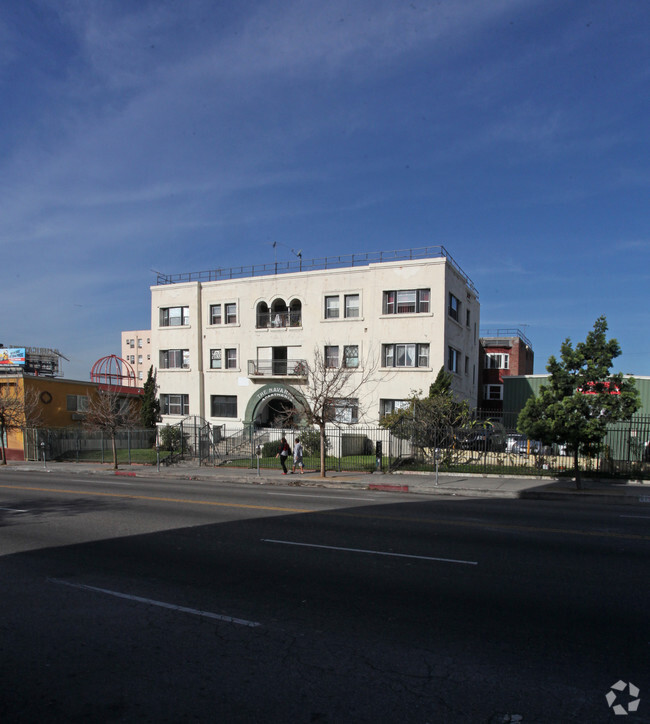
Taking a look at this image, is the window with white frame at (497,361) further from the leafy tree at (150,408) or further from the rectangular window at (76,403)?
the rectangular window at (76,403)

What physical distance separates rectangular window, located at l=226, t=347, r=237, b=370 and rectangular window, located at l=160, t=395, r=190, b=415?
A: 12.9ft

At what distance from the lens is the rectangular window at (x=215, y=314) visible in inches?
1556

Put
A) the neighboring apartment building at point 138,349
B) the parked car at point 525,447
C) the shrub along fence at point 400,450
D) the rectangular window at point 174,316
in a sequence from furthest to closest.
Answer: the neighboring apartment building at point 138,349 → the rectangular window at point 174,316 → the parked car at point 525,447 → the shrub along fence at point 400,450

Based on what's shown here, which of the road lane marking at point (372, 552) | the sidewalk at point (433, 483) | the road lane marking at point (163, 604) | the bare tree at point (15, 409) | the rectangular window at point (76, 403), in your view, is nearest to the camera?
the road lane marking at point (163, 604)

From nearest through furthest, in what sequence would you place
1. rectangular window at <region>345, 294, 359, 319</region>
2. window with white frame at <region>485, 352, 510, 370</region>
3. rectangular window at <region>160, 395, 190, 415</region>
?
rectangular window at <region>345, 294, 359, 319</region> → rectangular window at <region>160, 395, 190, 415</region> → window with white frame at <region>485, 352, 510, 370</region>

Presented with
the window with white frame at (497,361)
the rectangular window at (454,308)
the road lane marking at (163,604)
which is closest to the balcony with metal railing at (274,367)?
the rectangular window at (454,308)

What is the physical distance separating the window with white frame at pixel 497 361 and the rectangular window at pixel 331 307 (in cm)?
2112

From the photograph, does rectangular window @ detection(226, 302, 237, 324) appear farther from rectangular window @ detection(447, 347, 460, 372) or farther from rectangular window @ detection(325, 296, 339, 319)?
rectangular window @ detection(447, 347, 460, 372)

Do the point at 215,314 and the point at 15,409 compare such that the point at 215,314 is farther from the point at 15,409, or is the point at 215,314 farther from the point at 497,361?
the point at 497,361

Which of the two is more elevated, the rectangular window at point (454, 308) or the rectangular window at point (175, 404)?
the rectangular window at point (454, 308)

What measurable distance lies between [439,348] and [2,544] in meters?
26.5

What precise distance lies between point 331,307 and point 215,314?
359 inches

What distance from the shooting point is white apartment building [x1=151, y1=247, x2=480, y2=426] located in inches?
1309

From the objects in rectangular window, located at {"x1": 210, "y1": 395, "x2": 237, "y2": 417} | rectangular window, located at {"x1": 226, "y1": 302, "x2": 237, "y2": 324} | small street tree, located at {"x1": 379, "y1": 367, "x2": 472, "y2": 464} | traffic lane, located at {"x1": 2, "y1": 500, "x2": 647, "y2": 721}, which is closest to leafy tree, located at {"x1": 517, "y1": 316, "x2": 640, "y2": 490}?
small street tree, located at {"x1": 379, "y1": 367, "x2": 472, "y2": 464}
